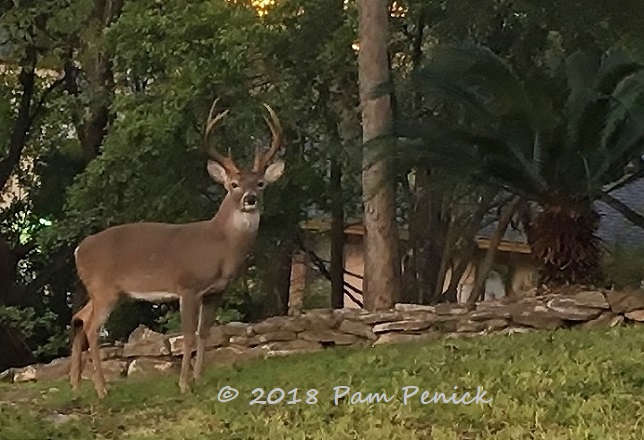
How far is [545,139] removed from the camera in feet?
27.6

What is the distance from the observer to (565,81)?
28.9ft

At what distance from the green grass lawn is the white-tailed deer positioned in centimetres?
39

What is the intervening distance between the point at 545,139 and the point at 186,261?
122 inches

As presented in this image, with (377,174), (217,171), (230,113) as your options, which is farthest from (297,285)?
(217,171)

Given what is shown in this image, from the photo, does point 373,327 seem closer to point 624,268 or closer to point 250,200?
point 250,200

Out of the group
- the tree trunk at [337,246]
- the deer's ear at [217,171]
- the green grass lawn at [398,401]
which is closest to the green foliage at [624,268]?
the tree trunk at [337,246]

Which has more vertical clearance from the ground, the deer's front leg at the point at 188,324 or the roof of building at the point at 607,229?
the roof of building at the point at 607,229

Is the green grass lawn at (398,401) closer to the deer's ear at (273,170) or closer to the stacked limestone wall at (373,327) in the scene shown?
the stacked limestone wall at (373,327)

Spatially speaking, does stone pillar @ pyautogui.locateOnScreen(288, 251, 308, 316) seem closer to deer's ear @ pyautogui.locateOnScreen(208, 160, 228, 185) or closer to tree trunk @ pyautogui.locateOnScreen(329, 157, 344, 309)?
tree trunk @ pyautogui.locateOnScreen(329, 157, 344, 309)

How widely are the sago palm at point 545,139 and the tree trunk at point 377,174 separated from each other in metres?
0.24

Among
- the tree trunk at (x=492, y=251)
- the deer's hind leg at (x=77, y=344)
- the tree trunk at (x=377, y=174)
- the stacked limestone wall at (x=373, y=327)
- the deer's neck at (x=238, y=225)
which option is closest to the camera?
the deer's neck at (x=238, y=225)

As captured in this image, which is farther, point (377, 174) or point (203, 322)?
point (377, 174)

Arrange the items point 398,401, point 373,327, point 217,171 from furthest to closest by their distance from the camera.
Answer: point 373,327, point 217,171, point 398,401

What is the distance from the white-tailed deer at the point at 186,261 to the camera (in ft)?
21.9
